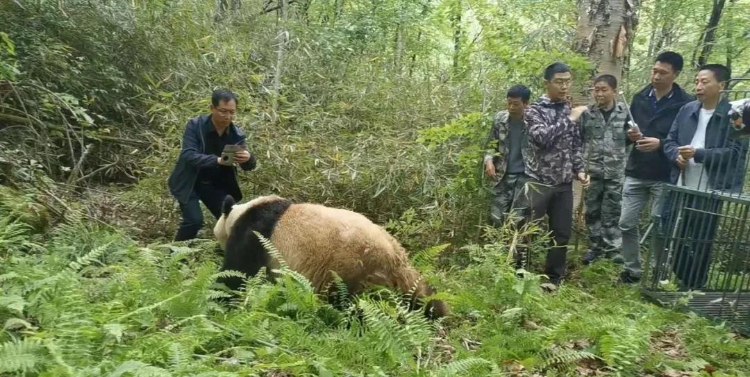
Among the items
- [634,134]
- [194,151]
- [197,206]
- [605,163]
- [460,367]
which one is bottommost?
[460,367]

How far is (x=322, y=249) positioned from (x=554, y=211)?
9.69 ft

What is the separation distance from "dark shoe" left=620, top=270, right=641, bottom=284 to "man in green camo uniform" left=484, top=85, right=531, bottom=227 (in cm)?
149

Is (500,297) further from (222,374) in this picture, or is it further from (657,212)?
(222,374)

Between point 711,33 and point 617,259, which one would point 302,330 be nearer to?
point 617,259

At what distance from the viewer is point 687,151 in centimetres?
551

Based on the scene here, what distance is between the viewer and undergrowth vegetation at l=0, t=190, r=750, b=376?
343 centimetres

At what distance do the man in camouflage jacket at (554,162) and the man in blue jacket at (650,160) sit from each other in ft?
2.30

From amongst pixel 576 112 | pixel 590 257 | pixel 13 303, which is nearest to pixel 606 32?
pixel 576 112

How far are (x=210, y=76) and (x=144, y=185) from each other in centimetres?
234

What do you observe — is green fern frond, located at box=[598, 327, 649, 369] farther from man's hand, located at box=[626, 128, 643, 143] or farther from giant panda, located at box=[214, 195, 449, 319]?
man's hand, located at box=[626, 128, 643, 143]

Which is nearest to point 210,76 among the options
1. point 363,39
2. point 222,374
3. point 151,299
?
point 363,39

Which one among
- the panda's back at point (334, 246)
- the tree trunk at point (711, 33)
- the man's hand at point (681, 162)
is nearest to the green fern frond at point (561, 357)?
the panda's back at point (334, 246)

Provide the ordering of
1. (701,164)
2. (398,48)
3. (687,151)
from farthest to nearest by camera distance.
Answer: (398,48) < (701,164) < (687,151)

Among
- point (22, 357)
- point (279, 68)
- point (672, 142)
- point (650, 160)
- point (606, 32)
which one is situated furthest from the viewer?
point (279, 68)
